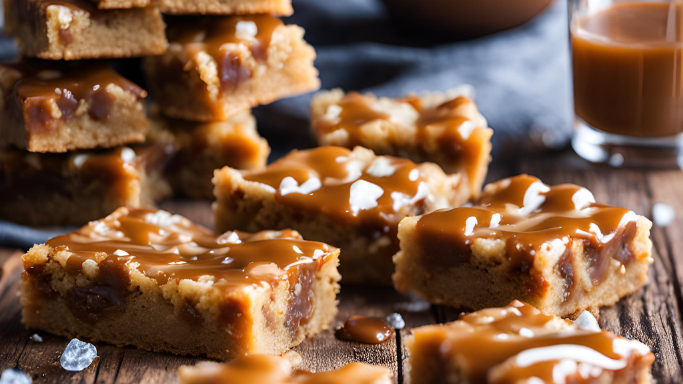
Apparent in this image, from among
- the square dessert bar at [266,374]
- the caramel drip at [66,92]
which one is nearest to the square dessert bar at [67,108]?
the caramel drip at [66,92]

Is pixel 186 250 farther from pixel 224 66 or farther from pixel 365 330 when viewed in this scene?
pixel 224 66

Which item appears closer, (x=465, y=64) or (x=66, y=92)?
(x=66, y=92)

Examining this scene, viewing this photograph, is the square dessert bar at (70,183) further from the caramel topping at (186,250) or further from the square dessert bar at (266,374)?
the square dessert bar at (266,374)

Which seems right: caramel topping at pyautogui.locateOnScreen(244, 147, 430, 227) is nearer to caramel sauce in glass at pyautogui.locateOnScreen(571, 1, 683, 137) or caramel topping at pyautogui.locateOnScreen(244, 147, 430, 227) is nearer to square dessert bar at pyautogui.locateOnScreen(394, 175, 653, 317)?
square dessert bar at pyautogui.locateOnScreen(394, 175, 653, 317)

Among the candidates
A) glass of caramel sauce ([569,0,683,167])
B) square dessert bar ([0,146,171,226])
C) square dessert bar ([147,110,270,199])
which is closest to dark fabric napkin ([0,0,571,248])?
glass of caramel sauce ([569,0,683,167])

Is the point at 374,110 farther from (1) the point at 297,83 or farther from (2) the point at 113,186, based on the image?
(2) the point at 113,186

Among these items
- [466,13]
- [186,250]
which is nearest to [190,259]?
[186,250]
